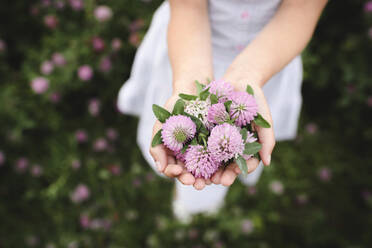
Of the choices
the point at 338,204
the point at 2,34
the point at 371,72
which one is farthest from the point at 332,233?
the point at 2,34

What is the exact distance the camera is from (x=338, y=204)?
1611 mm

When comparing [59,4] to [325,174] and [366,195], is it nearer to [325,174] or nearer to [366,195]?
[325,174]

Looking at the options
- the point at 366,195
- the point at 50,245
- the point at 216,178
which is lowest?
the point at 366,195

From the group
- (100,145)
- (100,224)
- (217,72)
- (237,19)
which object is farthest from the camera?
(100,145)

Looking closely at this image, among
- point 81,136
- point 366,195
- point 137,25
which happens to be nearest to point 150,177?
point 81,136

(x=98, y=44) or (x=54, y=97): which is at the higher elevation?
(x=98, y=44)

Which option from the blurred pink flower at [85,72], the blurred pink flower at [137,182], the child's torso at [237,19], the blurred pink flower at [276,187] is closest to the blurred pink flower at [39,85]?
the blurred pink flower at [85,72]

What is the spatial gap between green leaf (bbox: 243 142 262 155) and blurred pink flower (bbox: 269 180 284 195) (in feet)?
3.17

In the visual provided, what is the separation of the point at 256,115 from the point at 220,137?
97 mm

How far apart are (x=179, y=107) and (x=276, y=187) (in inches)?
40.9

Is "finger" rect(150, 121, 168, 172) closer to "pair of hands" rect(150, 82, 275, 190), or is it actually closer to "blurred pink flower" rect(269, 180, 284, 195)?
"pair of hands" rect(150, 82, 275, 190)

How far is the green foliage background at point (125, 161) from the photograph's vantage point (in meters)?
1.42

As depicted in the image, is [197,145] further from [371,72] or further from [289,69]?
[371,72]

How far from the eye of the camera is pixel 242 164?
620 millimetres
